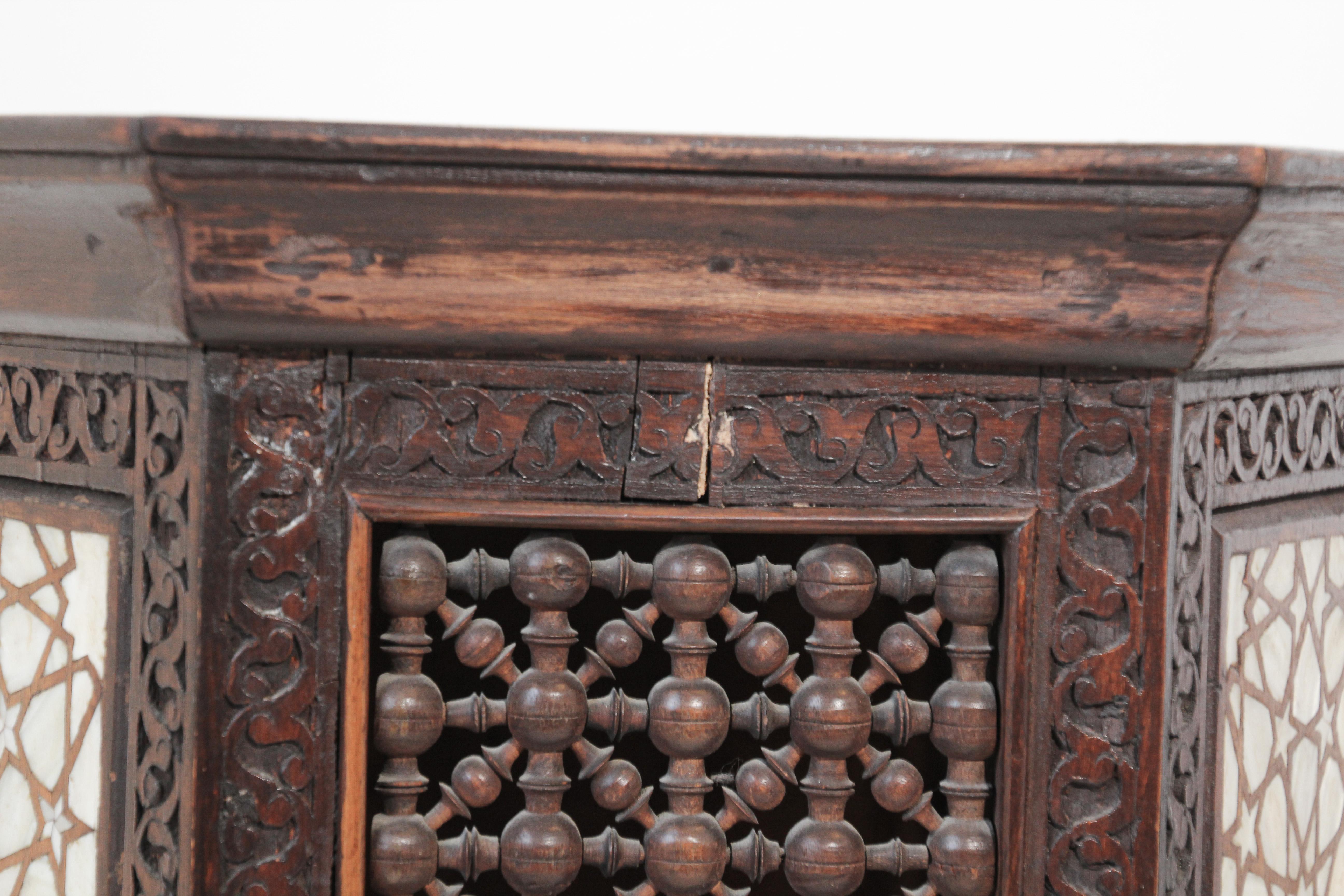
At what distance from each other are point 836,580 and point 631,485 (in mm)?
170

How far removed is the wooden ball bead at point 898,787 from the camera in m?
0.91

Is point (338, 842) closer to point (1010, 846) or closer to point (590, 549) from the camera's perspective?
point (590, 549)

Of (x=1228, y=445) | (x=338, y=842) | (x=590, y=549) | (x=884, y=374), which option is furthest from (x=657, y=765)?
(x=1228, y=445)

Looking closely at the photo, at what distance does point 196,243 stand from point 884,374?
0.48m

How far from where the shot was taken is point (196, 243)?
0.77 meters

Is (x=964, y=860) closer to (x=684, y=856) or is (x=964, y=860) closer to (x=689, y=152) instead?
(x=684, y=856)

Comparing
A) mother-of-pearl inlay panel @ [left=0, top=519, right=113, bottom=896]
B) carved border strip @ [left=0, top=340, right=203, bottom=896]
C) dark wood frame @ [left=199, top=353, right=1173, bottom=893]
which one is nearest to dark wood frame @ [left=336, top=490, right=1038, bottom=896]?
dark wood frame @ [left=199, top=353, right=1173, bottom=893]

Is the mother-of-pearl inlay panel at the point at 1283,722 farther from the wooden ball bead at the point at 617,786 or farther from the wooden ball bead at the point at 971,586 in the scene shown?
the wooden ball bead at the point at 617,786

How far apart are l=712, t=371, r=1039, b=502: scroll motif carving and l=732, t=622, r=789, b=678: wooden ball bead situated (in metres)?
Answer: 0.11

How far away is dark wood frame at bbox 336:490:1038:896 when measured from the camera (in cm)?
85

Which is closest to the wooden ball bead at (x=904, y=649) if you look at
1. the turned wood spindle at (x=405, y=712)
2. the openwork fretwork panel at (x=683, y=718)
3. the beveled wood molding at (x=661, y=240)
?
the openwork fretwork panel at (x=683, y=718)

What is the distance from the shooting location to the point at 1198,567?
0.93m

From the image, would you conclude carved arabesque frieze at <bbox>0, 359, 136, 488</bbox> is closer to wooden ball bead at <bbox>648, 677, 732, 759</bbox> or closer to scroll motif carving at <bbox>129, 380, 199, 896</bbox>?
scroll motif carving at <bbox>129, 380, 199, 896</bbox>

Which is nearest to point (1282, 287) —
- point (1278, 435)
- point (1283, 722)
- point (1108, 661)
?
point (1278, 435)
